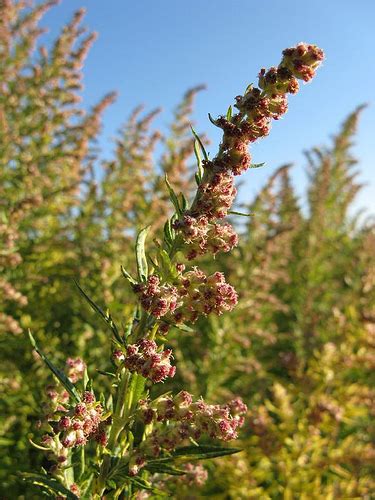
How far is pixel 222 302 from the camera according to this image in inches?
53.4

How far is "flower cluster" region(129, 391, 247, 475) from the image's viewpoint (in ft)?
4.35

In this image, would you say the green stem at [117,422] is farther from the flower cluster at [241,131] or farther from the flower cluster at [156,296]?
the flower cluster at [241,131]

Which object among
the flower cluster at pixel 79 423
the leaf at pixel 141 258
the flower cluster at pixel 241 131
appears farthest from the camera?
the leaf at pixel 141 258

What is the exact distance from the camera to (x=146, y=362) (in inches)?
48.4

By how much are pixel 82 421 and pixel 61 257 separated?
11.3ft

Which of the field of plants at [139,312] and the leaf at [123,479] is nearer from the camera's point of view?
the leaf at [123,479]

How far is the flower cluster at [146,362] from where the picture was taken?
4.03 feet

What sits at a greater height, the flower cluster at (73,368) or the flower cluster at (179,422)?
the flower cluster at (73,368)

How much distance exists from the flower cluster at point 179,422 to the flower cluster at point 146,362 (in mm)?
147

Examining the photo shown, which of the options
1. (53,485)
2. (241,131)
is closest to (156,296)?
(241,131)

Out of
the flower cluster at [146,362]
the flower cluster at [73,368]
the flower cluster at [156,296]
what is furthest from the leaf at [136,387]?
the flower cluster at [73,368]

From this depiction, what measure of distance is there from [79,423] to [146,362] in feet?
0.76

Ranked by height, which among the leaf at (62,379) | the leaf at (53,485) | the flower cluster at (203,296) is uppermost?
the flower cluster at (203,296)

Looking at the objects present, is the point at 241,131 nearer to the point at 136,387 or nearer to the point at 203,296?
the point at 203,296
